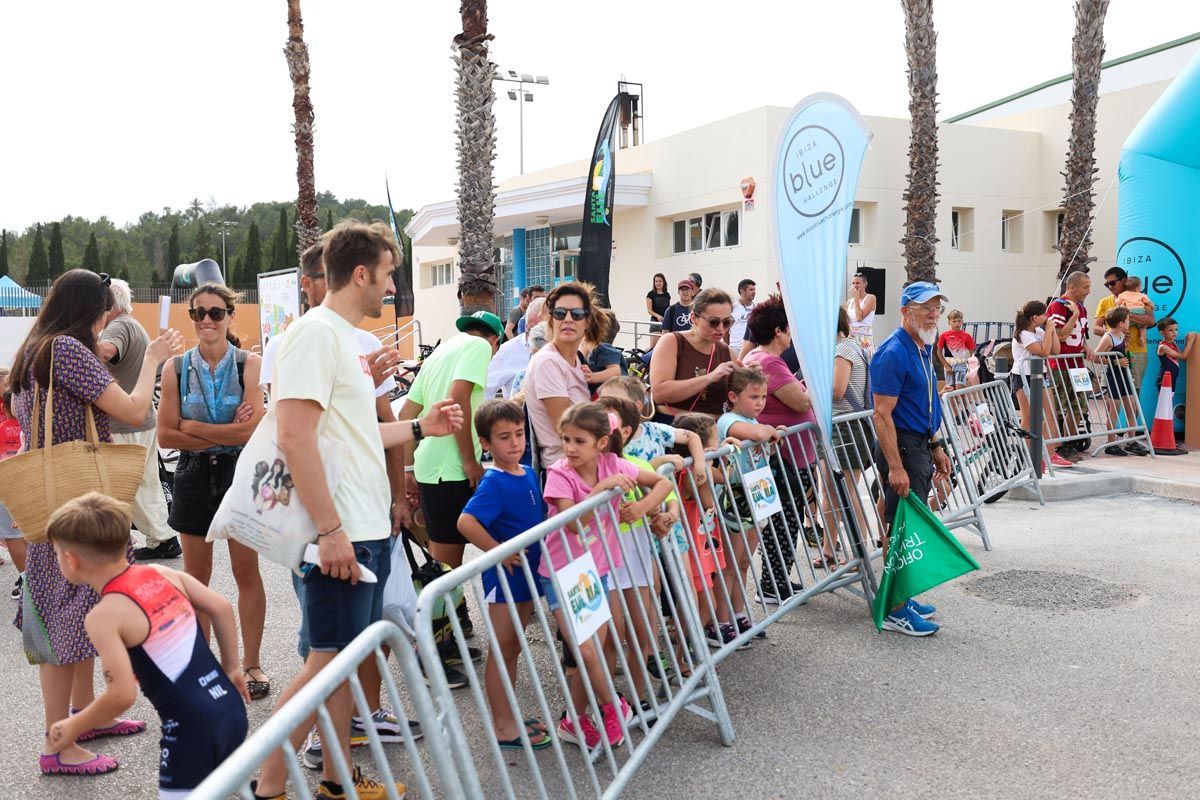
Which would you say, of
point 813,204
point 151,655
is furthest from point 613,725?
point 813,204

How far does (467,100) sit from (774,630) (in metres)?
13.7

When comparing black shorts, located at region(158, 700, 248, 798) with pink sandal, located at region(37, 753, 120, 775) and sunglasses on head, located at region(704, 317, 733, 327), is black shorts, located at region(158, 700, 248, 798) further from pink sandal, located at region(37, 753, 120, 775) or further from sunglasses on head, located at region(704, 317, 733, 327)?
sunglasses on head, located at region(704, 317, 733, 327)

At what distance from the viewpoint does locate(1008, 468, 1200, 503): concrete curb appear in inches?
366

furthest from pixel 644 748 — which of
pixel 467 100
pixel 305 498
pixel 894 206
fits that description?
pixel 894 206

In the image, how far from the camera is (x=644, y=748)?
3432mm

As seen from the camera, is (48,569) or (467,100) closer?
(48,569)

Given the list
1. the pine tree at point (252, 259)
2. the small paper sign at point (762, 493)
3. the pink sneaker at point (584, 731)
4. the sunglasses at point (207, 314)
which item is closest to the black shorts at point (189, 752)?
the pink sneaker at point (584, 731)

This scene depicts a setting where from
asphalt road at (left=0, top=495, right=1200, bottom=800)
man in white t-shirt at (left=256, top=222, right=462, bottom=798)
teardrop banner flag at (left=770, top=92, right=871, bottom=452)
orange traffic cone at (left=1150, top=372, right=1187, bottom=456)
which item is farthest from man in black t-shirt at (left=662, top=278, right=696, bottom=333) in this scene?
man in white t-shirt at (left=256, top=222, right=462, bottom=798)

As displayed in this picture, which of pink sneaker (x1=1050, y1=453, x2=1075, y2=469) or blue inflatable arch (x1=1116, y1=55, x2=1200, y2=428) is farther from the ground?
Answer: blue inflatable arch (x1=1116, y1=55, x2=1200, y2=428)

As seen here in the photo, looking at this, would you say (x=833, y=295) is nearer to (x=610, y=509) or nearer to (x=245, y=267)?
(x=610, y=509)

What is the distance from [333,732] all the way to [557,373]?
10.1 feet

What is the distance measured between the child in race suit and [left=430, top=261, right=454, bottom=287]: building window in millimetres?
33988

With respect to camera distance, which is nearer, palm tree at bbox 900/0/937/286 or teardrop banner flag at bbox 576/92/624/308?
teardrop banner flag at bbox 576/92/624/308

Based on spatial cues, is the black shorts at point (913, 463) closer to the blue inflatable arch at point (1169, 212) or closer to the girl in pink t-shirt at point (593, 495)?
the girl in pink t-shirt at point (593, 495)
